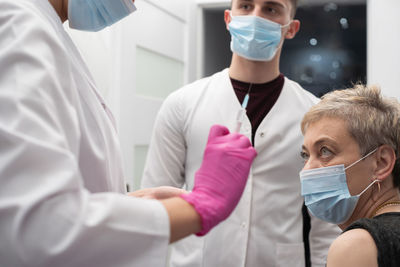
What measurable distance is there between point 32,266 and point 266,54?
1.36 meters

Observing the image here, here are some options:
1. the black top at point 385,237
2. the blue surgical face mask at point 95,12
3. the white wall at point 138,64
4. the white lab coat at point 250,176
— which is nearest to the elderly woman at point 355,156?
the black top at point 385,237

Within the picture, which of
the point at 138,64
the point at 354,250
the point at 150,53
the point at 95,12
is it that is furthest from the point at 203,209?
the point at 150,53

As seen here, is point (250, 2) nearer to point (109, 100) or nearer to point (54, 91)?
point (109, 100)

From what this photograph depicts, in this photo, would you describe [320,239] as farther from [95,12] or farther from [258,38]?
[95,12]

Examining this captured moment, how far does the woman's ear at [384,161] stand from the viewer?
1.25 m

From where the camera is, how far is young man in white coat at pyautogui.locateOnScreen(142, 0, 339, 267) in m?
1.63

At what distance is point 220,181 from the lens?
0.75 metres

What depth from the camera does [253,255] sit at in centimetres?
162

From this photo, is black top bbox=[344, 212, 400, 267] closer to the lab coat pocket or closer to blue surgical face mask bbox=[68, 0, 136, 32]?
the lab coat pocket

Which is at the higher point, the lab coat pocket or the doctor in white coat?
the doctor in white coat

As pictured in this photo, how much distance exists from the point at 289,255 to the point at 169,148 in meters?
0.61

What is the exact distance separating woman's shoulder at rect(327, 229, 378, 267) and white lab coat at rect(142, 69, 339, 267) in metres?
0.61

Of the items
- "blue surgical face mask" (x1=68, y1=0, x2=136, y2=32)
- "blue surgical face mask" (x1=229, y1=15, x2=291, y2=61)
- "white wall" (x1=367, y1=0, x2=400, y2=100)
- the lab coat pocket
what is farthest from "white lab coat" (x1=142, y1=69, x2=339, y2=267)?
"white wall" (x1=367, y1=0, x2=400, y2=100)

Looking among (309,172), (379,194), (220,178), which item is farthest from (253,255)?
(220,178)
